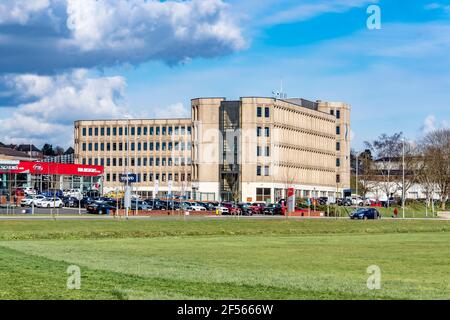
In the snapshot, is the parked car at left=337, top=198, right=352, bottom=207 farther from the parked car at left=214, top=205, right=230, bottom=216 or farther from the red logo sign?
the red logo sign

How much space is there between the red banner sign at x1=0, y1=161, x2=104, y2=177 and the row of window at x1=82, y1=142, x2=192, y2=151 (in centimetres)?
3037

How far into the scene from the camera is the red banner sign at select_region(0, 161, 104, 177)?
144125 millimetres

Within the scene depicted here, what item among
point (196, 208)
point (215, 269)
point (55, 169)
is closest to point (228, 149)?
point (55, 169)

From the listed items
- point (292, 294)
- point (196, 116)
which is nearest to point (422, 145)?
point (196, 116)

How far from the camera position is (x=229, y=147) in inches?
6619

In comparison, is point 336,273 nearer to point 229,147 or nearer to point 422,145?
point 229,147

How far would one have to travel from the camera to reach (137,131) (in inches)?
7657

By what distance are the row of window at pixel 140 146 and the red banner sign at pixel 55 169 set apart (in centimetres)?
3037

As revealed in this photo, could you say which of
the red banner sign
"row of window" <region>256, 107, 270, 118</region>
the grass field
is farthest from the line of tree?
the grass field

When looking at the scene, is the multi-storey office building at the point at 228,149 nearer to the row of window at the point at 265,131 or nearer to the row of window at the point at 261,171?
the row of window at the point at 261,171

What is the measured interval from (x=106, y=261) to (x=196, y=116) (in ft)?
457

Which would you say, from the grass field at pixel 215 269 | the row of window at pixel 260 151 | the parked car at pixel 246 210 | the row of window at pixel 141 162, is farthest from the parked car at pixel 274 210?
the row of window at pixel 141 162

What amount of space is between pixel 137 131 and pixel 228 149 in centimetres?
3413
